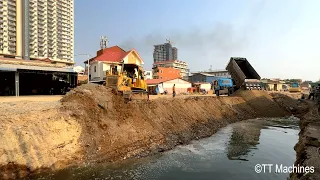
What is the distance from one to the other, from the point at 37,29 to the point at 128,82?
9582cm

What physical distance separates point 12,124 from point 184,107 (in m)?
12.3

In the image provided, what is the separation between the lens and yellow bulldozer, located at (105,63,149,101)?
15467 mm

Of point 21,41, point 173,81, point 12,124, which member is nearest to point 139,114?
point 12,124

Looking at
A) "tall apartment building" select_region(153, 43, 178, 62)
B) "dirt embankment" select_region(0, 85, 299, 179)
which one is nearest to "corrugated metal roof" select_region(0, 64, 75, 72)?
"dirt embankment" select_region(0, 85, 299, 179)

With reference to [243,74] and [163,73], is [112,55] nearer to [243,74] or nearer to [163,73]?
[243,74]

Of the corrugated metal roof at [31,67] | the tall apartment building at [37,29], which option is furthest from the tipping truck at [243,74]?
the tall apartment building at [37,29]

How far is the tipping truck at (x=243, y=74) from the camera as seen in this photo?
1083 inches

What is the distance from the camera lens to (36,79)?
88.9ft

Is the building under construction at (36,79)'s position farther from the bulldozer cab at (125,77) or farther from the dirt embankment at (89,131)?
the dirt embankment at (89,131)

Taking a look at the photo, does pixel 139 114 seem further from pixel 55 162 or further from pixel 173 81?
pixel 173 81

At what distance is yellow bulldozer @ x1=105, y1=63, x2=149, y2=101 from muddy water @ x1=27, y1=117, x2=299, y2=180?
5016 millimetres

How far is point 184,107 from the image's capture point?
18.8m

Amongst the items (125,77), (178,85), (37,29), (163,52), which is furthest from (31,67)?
(163,52)

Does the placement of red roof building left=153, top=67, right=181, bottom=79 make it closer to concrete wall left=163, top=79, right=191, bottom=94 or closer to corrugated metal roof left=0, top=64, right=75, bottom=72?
concrete wall left=163, top=79, right=191, bottom=94
